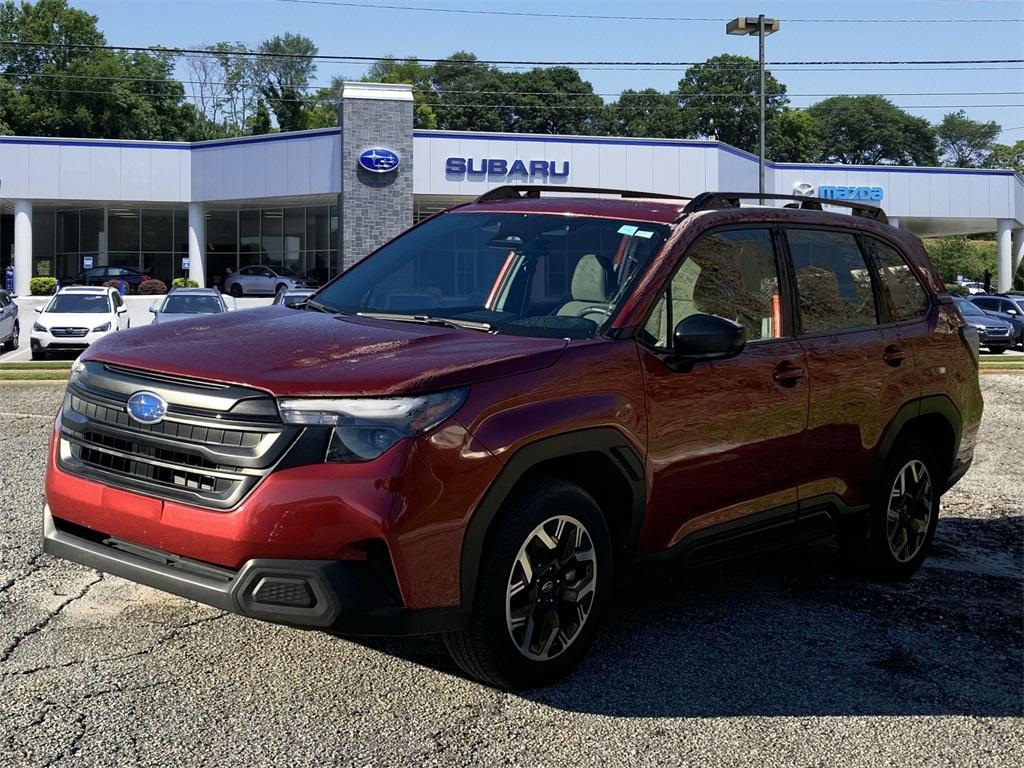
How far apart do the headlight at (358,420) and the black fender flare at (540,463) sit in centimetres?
37

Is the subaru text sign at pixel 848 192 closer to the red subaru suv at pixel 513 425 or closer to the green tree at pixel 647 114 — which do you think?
the red subaru suv at pixel 513 425

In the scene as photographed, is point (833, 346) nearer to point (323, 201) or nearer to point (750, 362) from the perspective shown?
point (750, 362)

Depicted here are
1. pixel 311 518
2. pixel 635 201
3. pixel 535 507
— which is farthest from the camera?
pixel 635 201

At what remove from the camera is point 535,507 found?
3910 millimetres

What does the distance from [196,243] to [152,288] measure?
116 inches

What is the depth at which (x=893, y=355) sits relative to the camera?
563cm

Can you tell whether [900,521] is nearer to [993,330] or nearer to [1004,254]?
[993,330]

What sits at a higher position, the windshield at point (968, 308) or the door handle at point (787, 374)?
the windshield at point (968, 308)

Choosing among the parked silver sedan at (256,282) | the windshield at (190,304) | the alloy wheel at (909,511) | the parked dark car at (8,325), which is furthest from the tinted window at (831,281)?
the parked silver sedan at (256,282)

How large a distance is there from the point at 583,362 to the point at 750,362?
3.45ft

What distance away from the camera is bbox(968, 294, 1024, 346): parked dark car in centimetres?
3003

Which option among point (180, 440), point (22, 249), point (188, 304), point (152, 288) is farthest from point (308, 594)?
point (22, 249)

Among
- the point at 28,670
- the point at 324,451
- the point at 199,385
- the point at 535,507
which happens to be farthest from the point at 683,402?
the point at 28,670

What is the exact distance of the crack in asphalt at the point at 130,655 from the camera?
161 inches
